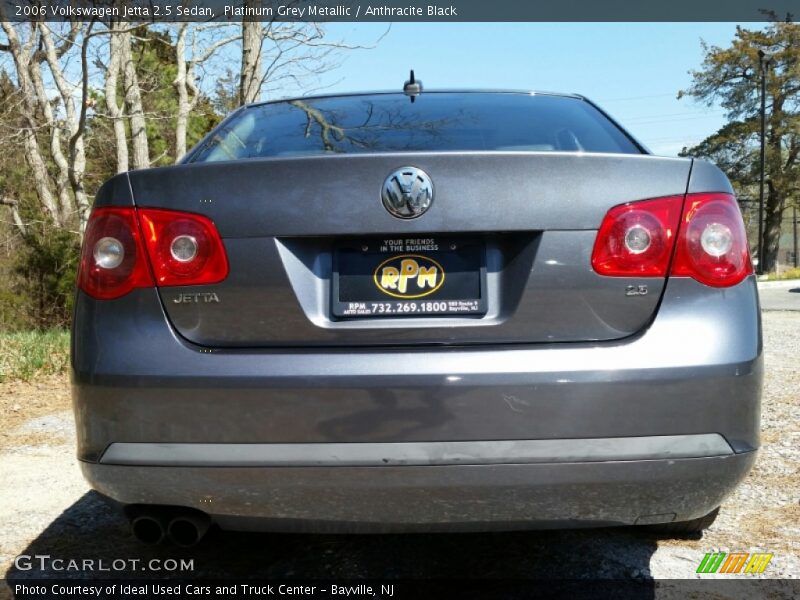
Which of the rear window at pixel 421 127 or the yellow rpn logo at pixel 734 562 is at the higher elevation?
the rear window at pixel 421 127

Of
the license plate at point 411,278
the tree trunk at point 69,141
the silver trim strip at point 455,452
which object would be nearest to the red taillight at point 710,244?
the silver trim strip at point 455,452

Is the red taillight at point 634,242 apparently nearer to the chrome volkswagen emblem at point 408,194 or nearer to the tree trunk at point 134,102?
the chrome volkswagen emblem at point 408,194

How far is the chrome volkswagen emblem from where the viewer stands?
1.99 meters

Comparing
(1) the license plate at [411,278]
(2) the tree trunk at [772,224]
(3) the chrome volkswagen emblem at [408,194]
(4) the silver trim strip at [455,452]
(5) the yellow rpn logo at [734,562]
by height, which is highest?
(3) the chrome volkswagen emblem at [408,194]

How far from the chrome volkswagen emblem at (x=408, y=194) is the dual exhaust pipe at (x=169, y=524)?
0.97 metres

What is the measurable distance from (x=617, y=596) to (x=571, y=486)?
76cm

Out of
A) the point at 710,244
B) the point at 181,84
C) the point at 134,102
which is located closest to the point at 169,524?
the point at 710,244

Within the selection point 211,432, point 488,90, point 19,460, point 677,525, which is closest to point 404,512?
point 211,432

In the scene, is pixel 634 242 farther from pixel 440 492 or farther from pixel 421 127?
pixel 421 127

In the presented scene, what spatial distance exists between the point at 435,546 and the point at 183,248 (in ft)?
4.99

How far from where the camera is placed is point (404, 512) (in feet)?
6.51

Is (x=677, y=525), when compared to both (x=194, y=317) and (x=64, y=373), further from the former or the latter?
(x=64, y=373)

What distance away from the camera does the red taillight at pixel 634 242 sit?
201cm

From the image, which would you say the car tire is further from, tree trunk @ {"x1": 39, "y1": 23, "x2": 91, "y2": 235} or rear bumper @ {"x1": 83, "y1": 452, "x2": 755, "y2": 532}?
tree trunk @ {"x1": 39, "y1": 23, "x2": 91, "y2": 235}
